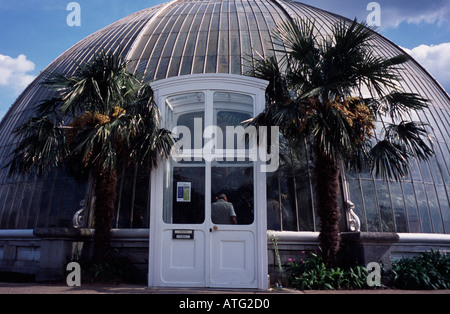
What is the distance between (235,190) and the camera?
9.25 metres

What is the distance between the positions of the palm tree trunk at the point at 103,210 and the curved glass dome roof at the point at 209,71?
1177 millimetres

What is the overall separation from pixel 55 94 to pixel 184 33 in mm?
5580

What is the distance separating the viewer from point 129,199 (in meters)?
11.6

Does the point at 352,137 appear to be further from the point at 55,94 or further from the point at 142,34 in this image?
the point at 55,94

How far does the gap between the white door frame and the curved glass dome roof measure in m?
2.18

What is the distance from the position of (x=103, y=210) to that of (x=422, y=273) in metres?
8.20

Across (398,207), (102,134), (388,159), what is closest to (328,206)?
(388,159)

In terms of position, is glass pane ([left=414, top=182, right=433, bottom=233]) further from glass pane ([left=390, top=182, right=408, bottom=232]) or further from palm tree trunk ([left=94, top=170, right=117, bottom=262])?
palm tree trunk ([left=94, top=170, right=117, bottom=262])

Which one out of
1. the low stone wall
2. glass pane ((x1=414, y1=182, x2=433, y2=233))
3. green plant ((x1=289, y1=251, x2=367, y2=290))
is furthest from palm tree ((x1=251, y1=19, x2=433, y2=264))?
glass pane ((x1=414, y1=182, x2=433, y2=233))

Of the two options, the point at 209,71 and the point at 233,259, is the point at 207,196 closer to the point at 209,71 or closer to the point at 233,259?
the point at 233,259

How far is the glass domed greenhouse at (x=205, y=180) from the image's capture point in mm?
9203

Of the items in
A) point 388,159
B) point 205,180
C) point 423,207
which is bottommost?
point 423,207

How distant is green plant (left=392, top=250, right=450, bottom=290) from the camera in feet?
31.1

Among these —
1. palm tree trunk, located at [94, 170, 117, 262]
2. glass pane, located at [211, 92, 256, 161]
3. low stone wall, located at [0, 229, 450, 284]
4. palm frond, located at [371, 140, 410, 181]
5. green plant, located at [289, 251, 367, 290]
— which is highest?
glass pane, located at [211, 92, 256, 161]
